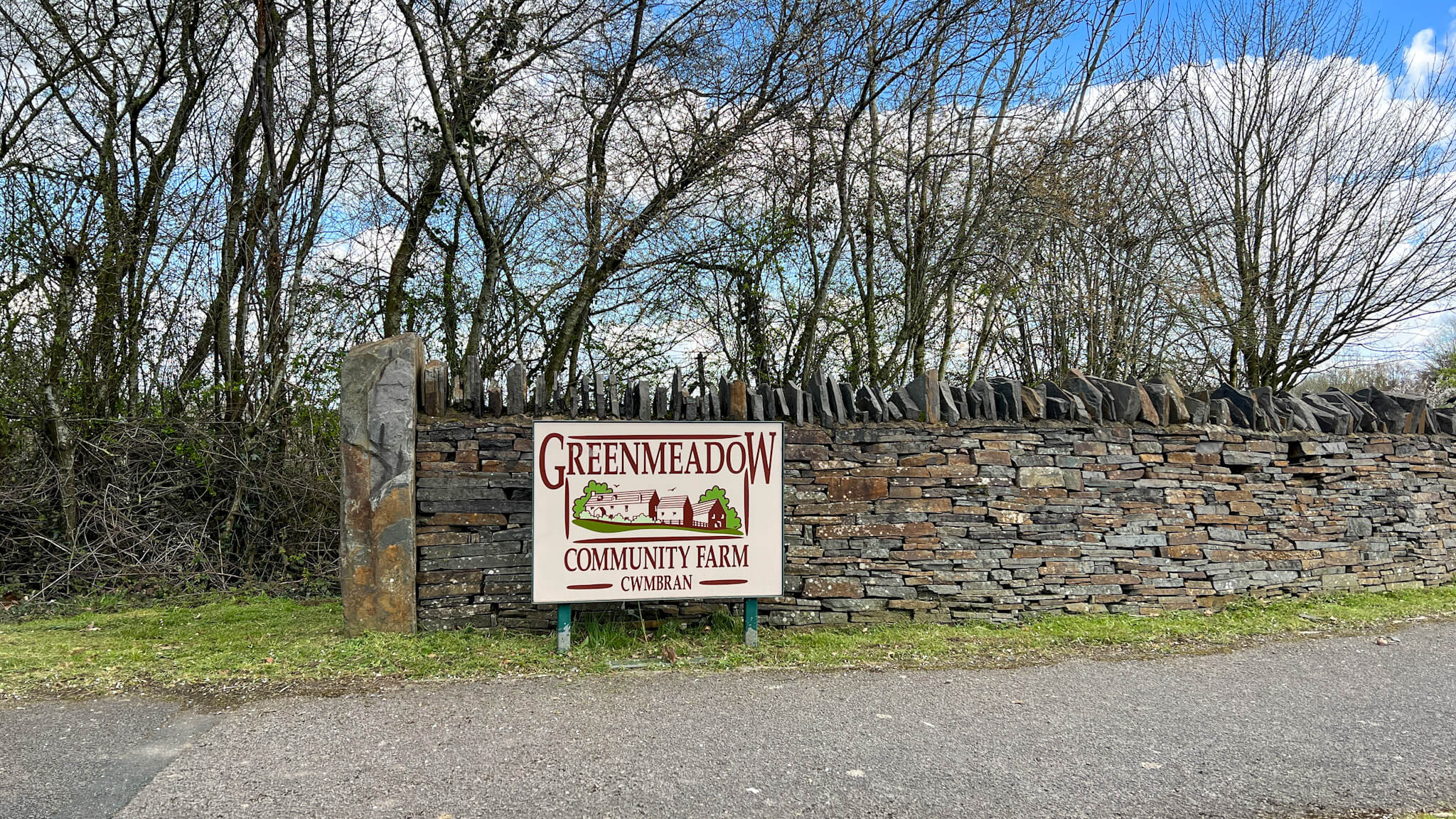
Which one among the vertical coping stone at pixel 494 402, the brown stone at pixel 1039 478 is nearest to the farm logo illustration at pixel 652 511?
the vertical coping stone at pixel 494 402

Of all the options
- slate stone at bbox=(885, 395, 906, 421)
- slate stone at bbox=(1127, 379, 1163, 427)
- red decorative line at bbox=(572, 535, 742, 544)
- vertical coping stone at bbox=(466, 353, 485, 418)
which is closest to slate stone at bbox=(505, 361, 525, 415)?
vertical coping stone at bbox=(466, 353, 485, 418)

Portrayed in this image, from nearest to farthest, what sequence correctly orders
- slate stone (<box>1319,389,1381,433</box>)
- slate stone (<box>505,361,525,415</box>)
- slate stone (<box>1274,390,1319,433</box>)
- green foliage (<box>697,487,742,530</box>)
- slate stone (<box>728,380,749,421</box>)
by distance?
green foliage (<box>697,487,742,530</box>), slate stone (<box>505,361,525,415</box>), slate stone (<box>728,380,749,421</box>), slate stone (<box>1274,390,1319,433</box>), slate stone (<box>1319,389,1381,433</box>)

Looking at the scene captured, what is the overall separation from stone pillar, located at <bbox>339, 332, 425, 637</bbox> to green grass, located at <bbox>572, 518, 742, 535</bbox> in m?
1.17

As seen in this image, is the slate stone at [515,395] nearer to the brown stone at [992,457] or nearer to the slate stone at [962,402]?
the slate stone at [962,402]

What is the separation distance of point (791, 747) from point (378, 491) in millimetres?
3250

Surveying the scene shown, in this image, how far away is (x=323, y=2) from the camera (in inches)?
356

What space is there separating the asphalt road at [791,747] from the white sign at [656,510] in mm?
734

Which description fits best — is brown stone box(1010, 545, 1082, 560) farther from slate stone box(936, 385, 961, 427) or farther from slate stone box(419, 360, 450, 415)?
slate stone box(419, 360, 450, 415)

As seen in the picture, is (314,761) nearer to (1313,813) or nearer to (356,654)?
(356,654)

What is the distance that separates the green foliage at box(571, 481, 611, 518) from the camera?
17.9 feet

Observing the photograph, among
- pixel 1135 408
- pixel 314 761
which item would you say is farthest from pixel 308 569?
pixel 1135 408

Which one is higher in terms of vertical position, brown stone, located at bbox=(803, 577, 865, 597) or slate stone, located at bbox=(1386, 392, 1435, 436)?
slate stone, located at bbox=(1386, 392, 1435, 436)

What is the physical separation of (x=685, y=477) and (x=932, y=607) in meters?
2.08

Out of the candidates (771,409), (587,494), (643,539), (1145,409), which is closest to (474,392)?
(587,494)
